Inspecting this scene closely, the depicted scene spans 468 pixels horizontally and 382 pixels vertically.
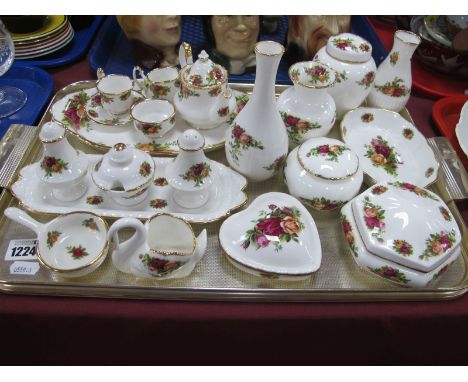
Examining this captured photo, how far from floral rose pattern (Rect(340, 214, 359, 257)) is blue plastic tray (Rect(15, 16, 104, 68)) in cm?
116

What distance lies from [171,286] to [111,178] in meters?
0.27

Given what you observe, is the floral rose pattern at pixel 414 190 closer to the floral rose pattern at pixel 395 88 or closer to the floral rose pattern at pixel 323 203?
the floral rose pattern at pixel 323 203

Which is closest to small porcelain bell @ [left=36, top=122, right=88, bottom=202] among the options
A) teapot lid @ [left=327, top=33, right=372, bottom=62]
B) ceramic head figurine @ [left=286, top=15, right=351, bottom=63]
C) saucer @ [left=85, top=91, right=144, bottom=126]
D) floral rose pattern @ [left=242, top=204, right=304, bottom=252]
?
saucer @ [left=85, top=91, right=144, bottom=126]

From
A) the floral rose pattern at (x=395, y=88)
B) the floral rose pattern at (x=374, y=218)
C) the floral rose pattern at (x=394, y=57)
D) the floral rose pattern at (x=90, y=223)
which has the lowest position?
the floral rose pattern at (x=90, y=223)

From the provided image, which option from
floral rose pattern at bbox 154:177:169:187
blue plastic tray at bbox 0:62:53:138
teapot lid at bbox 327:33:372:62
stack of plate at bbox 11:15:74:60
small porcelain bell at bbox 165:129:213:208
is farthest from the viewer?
stack of plate at bbox 11:15:74:60

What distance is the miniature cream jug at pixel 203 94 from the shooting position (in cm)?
98

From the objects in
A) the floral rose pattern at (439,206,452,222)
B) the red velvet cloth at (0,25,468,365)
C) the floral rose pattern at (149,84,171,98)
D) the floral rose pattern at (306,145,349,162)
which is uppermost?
the floral rose pattern at (306,145,349,162)

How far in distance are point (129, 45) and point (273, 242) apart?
1115mm

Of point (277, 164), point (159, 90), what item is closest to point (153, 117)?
point (159, 90)

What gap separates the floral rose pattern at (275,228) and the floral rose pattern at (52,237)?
0.41 m

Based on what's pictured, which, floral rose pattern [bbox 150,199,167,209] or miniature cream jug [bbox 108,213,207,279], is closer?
miniature cream jug [bbox 108,213,207,279]

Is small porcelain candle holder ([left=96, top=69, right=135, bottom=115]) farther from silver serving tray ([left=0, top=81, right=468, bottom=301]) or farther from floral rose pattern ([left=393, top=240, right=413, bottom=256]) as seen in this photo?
floral rose pattern ([left=393, top=240, right=413, bottom=256])

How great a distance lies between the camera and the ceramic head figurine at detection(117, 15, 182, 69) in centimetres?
124

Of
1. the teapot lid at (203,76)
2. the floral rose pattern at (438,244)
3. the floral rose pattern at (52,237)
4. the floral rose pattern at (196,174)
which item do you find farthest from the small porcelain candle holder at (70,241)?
the floral rose pattern at (438,244)
